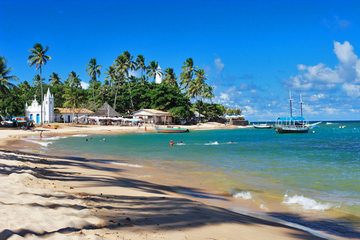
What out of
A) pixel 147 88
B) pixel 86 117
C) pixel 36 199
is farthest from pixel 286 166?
pixel 147 88

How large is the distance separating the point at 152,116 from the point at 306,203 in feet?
194

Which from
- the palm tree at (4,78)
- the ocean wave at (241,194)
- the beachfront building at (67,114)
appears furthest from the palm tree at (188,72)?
the ocean wave at (241,194)

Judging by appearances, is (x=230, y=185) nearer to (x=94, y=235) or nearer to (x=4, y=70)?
(x=94, y=235)

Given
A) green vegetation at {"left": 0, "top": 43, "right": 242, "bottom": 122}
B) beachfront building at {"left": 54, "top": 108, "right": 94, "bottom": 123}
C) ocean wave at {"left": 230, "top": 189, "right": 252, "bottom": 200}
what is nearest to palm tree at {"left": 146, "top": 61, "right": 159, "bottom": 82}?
green vegetation at {"left": 0, "top": 43, "right": 242, "bottom": 122}

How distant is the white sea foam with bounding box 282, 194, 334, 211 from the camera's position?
7963 millimetres

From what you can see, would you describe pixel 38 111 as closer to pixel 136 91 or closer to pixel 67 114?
pixel 67 114

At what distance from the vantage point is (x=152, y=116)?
6612 cm

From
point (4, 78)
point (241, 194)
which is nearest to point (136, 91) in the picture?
point (4, 78)

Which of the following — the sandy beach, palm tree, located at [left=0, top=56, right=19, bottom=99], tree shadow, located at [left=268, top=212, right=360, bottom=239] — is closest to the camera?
the sandy beach

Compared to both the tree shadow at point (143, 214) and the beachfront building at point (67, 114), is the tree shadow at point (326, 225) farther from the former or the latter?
the beachfront building at point (67, 114)

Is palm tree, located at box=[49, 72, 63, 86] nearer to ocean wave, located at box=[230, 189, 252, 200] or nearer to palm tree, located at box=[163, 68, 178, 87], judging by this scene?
palm tree, located at box=[163, 68, 178, 87]

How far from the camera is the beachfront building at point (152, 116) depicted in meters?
64.6

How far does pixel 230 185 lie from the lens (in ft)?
35.1

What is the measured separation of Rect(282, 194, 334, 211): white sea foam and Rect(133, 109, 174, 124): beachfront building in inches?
2216
